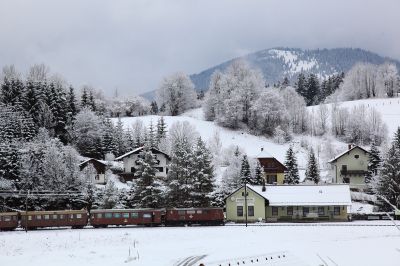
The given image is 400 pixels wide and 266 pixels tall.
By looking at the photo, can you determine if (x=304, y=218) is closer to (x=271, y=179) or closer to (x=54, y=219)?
(x=271, y=179)

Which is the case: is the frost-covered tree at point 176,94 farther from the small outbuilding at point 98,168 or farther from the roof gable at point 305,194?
the roof gable at point 305,194

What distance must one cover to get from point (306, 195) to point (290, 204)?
2.77 meters

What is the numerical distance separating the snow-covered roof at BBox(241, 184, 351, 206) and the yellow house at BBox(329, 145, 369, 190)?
970 inches

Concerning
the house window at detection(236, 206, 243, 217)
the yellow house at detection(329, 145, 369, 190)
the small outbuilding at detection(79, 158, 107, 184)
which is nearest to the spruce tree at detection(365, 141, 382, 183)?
the yellow house at detection(329, 145, 369, 190)

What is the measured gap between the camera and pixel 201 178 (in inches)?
2584

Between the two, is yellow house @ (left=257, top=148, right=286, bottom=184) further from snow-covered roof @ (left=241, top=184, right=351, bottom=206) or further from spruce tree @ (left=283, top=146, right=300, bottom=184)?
snow-covered roof @ (left=241, top=184, right=351, bottom=206)

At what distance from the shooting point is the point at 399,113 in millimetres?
136250

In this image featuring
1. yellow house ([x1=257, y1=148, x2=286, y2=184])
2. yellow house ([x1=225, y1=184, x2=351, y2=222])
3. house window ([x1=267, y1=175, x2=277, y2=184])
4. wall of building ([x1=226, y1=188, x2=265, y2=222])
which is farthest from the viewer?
yellow house ([x1=257, y1=148, x2=286, y2=184])

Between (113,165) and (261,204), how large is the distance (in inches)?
1530

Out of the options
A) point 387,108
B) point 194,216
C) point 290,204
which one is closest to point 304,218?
point 290,204

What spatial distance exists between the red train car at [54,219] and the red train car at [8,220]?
948 mm

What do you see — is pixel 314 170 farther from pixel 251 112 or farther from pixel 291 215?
pixel 251 112

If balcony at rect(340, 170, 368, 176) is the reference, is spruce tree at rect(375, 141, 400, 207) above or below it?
below

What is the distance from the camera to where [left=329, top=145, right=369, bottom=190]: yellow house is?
89875 mm
